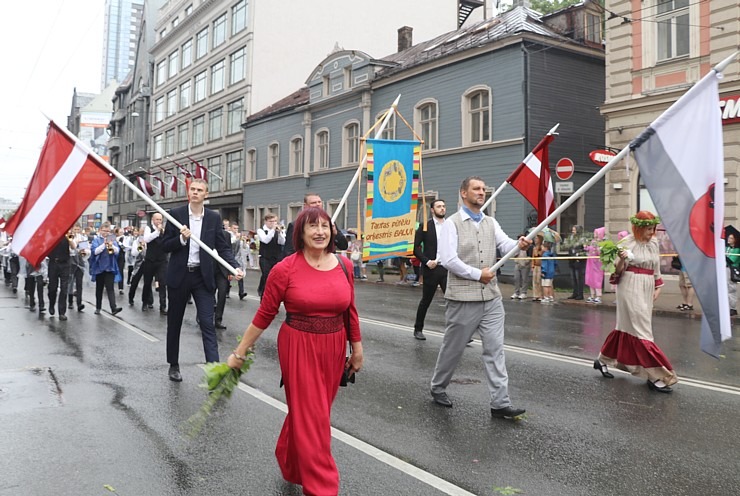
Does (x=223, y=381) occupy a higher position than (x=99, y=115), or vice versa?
(x=99, y=115)

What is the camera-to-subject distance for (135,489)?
3746 millimetres

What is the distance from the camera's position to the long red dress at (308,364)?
344cm

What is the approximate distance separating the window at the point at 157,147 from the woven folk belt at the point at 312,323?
56605mm

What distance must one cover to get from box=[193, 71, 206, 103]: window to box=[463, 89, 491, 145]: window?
2926 cm

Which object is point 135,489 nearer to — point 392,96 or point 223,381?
point 223,381

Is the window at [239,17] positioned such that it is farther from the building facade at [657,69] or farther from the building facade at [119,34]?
the building facade at [119,34]

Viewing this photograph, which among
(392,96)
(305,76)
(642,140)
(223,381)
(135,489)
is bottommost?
(135,489)

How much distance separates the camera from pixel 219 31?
46.5 metres

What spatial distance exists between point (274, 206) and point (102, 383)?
3164 cm

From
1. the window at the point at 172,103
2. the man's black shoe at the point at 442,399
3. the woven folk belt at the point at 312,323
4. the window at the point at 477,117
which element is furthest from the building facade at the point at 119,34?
the woven folk belt at the point at 312,323

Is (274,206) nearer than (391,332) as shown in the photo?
No

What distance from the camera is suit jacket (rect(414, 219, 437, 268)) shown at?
932 cm

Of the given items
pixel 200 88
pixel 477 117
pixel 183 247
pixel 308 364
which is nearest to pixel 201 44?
pixel 200 88

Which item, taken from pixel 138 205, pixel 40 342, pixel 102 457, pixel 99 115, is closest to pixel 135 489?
pixel 102 457
